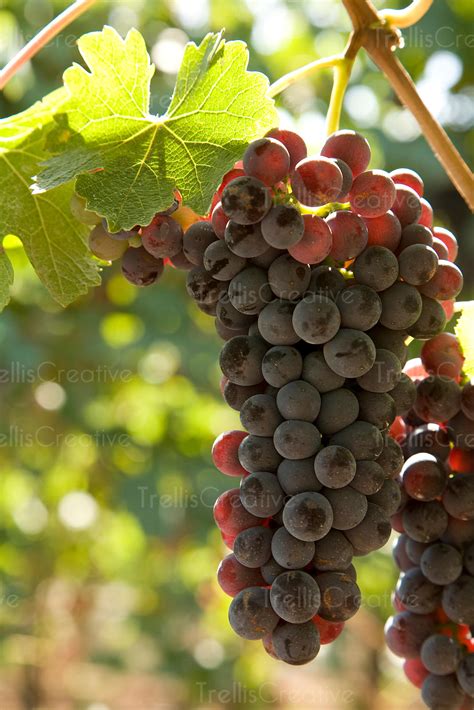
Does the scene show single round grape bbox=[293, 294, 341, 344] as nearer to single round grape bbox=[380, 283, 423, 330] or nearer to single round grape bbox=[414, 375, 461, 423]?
single round grape bbox=[380, 283, 423, 330]

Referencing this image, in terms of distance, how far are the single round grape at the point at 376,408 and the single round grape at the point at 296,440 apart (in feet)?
0.15

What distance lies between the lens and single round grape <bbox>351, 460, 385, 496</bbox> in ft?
2.01

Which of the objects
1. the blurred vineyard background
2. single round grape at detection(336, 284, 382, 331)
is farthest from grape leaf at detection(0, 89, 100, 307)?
the blurred vineyard background

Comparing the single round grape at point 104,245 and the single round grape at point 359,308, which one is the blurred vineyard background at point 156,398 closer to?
the single round grape at point 104,245

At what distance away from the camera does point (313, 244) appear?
24.7 inches

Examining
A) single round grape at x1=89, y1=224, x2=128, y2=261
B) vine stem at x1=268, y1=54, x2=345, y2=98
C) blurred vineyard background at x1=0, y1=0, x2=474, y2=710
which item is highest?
vine stem at x1=268, y1=54, x2=345, y2=98

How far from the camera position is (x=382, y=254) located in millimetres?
645

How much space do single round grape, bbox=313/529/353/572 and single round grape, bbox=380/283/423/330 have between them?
0.17 m

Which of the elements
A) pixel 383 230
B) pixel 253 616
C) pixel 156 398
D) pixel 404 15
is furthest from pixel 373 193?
pixel 156 398

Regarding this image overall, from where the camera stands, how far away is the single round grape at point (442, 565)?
0.75 m

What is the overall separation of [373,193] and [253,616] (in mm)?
336

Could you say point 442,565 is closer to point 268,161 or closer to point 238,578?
point 238,578

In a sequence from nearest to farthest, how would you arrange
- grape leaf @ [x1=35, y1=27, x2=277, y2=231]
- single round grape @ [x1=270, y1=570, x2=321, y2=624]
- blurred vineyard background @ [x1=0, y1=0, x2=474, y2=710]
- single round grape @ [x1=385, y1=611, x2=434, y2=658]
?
single round grape @ [x1=270, y1=570, x2=321, y2=624]
grape leaf @ [x1=35, y1=27, x2=277, y2=231]
single round grape @ [x1=385, y1=611, x2=434, y2=658]
blurred vineyard background @ [x1=0, y1=0, x2=474, y2=710]

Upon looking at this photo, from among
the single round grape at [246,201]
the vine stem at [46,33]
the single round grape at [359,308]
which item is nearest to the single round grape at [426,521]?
the single round grape at [359,308]
